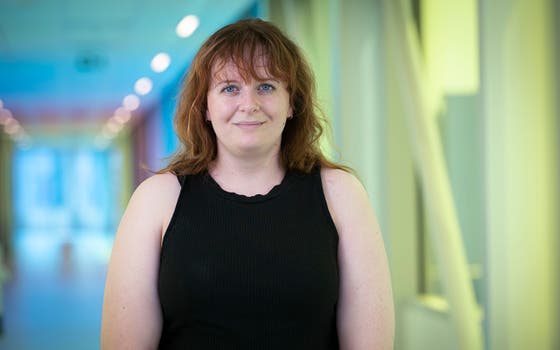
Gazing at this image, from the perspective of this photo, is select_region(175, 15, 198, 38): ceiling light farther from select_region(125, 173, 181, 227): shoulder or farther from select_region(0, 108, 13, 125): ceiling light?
select_region(0, 108, 13, 125): ceiling light

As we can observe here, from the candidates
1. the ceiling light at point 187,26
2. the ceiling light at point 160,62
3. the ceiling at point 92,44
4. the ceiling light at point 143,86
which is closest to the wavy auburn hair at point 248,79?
the ceiling at point 92,44

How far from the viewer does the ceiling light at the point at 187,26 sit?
7.55m

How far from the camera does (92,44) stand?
349 inches

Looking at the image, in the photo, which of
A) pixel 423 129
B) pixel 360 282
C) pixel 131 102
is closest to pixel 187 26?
pixel 423 129

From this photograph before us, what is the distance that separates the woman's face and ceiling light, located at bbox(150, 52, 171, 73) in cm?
829

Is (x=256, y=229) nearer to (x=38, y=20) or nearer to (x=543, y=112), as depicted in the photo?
(x=543, y=112)

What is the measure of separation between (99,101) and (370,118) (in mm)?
10524

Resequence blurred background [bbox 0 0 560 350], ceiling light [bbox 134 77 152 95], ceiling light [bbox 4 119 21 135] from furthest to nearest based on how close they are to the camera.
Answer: ceiling light [bbox 4 119 21 135], ceiling light [bbox 134 77 152 95], blurred background [bbox 0 0 560 350]

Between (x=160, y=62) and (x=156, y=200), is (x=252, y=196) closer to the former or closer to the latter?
(x=156, y=200)

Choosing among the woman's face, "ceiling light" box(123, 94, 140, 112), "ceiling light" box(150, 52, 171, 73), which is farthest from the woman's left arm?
"ceiling light" box(123, 94, 140, 112)

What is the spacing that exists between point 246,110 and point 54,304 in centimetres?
660

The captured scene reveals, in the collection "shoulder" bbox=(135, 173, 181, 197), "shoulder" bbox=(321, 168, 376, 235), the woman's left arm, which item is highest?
"shoulder" bbox=(135, 173, 181, 197)

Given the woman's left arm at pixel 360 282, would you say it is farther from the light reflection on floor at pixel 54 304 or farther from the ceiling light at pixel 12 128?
the ceiling light at pixel 12 128

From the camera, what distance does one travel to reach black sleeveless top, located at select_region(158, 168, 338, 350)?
4.69ft
